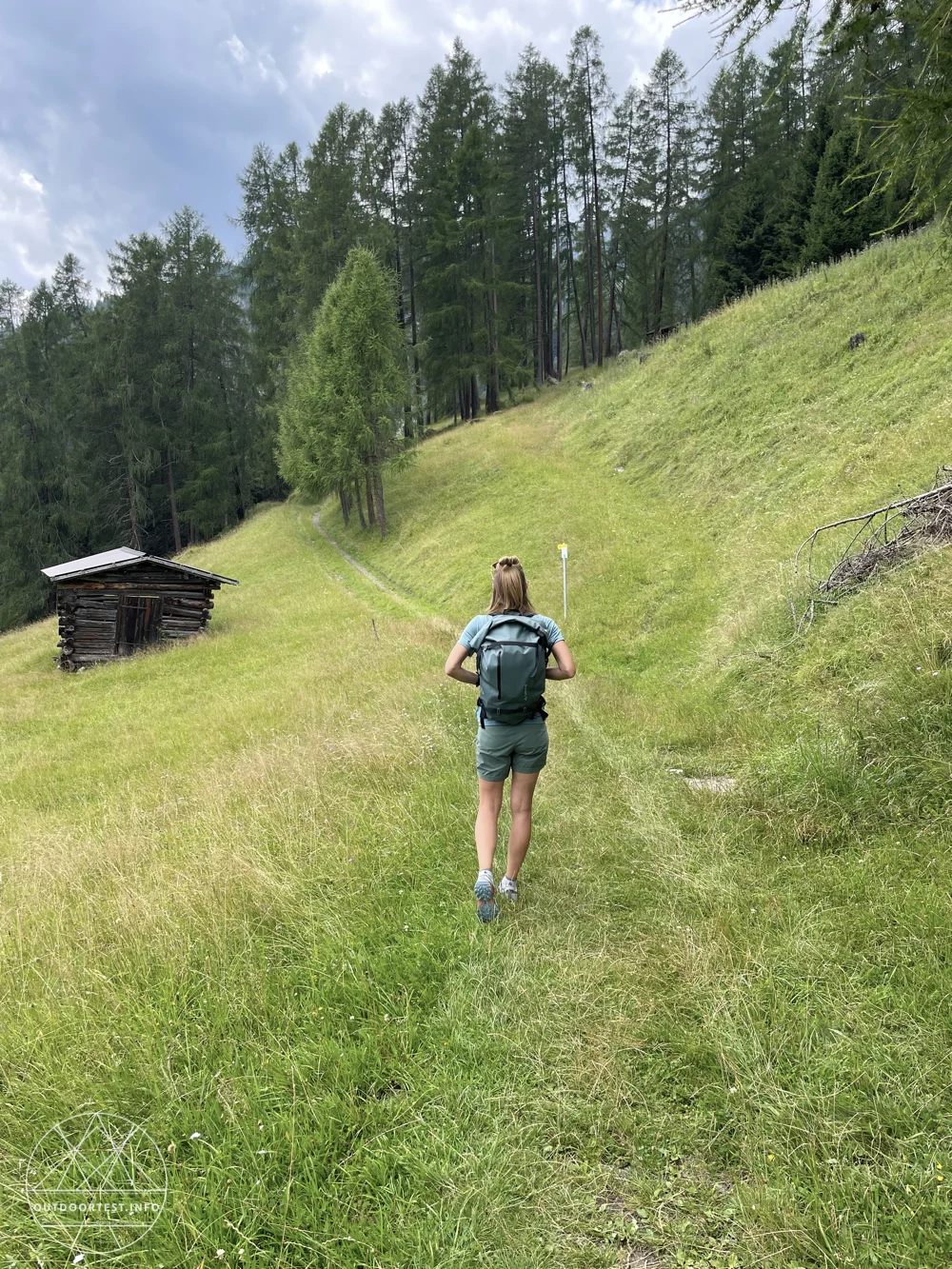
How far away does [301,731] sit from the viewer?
30.0 feet

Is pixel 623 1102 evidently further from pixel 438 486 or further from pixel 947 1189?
pixel 438 486

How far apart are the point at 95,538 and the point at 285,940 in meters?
44.8

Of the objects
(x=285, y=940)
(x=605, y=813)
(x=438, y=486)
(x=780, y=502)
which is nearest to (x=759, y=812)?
(x=605, y=813)

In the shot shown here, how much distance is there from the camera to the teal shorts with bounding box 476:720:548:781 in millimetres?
4270

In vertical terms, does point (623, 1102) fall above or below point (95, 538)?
below

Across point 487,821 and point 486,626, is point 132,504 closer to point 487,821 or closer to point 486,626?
point 486,626

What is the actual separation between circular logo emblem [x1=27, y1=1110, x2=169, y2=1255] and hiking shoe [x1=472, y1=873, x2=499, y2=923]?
6.63 feet

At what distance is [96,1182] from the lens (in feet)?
8.11

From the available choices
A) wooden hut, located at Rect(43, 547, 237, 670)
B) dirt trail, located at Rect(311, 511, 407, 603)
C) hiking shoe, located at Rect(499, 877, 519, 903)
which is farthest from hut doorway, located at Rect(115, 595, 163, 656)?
hiking shoe, located at Rect(499, 877, 519, 903)

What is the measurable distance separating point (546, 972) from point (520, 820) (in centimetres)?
100

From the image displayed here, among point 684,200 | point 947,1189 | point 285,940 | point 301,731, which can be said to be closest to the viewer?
point 947,1189

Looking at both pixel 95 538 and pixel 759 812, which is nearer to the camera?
pixel 759 812

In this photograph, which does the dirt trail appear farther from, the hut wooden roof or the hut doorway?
the hut doorway

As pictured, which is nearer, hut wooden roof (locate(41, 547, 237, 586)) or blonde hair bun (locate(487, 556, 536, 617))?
blonde hair bun (locate(487, 556, 536, 617))
